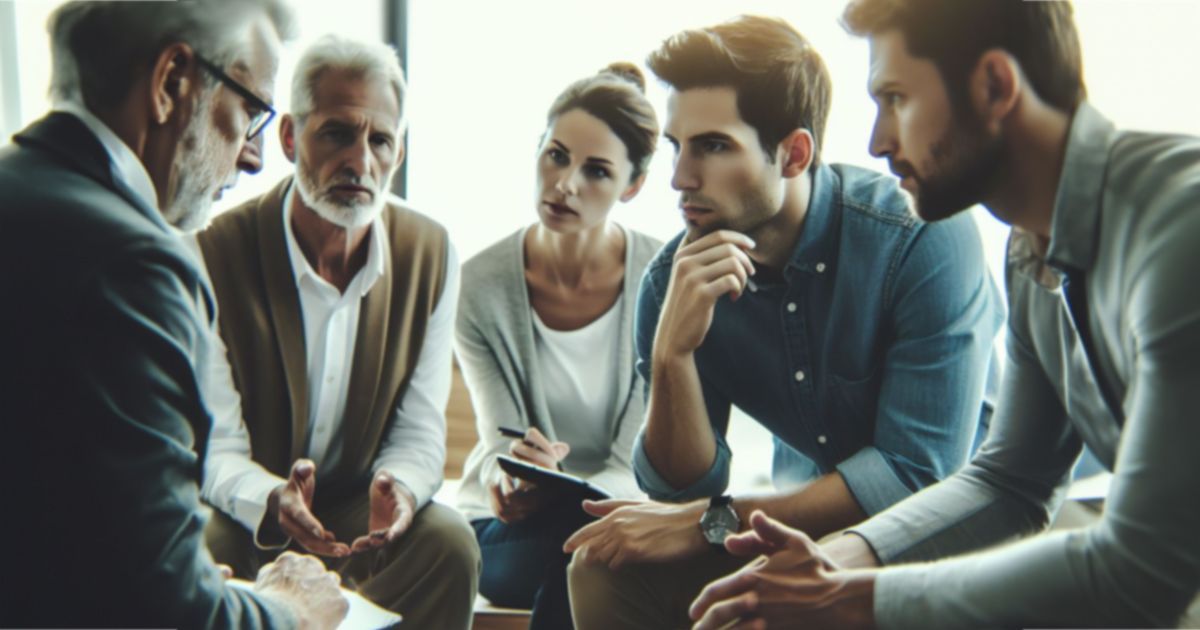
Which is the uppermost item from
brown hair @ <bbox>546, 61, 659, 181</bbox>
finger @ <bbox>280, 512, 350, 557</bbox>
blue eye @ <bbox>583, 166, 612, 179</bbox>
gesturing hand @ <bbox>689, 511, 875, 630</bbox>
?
brown hair @ <bbox>546, 61, 659, 181</bbox>

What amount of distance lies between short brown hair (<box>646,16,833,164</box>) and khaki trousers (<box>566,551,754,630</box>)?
0.63 metres

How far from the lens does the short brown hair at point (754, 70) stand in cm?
166

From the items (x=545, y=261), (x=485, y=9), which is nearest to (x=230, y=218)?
(x=545, y=261)

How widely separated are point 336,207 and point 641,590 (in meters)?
0.85

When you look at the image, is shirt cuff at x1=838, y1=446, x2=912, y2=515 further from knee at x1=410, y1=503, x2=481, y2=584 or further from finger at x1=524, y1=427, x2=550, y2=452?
knee at x1=410, y1=503, x2=481, y2=584

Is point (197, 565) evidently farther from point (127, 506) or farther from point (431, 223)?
point (431, 223)

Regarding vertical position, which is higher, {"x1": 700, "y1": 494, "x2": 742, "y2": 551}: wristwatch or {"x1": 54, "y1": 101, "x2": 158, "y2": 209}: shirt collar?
{"x1": 54, "y1": 101, "x2": 158, "y2": 209}: shirt collar

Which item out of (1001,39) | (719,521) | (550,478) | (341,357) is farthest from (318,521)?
(1001,39)

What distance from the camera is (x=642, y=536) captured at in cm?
150

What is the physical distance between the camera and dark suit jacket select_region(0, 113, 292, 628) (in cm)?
95

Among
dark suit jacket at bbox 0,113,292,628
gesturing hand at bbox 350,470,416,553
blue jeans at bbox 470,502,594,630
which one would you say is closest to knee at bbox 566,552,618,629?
blue jeans at bbox 470,502,594,630

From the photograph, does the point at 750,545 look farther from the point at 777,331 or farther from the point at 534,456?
the point at 534,456

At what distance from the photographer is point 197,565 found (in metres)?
1.03

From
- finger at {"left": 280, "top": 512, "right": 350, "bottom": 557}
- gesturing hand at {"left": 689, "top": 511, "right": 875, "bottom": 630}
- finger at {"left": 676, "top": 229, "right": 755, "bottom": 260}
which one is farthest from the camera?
finger at {"left": 280, "top": 512, "right": 350, "bottom": 557}
